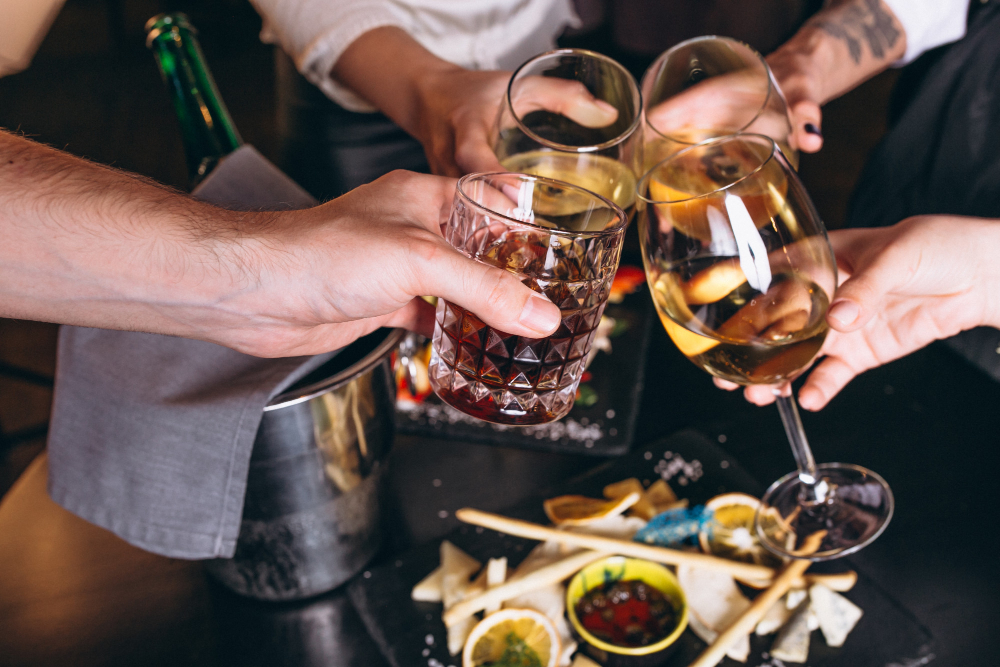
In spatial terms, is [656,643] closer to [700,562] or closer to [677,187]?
[700,562]

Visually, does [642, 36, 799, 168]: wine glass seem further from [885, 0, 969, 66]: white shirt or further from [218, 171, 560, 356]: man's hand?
[885, 0, 969, 66]: white shirt

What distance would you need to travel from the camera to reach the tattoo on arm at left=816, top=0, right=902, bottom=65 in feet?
4.79

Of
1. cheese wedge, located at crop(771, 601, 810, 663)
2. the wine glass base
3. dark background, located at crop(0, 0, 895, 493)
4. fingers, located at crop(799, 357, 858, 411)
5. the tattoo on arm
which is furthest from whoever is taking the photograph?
dark background, located at crop(0, 0, 895, 493)

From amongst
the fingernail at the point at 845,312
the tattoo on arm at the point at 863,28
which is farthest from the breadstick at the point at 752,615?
the tattoo on arm at the point at 863,28

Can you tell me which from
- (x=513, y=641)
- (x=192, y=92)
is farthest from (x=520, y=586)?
(x=192, y=92)

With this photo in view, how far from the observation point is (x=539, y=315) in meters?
0.67

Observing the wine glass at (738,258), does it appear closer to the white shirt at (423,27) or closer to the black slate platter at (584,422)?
the black slate platter at (584,422)

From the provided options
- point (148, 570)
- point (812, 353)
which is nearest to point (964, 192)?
point (812, 353)

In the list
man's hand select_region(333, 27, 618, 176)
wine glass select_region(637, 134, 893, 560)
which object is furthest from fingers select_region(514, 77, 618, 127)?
wine glass select_region(637, 134, 893, 560)

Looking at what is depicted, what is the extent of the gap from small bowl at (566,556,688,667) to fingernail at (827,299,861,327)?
398mm

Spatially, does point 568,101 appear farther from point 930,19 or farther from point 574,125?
point 930,19

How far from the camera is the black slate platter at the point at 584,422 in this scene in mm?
1250

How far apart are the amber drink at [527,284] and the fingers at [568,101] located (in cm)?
21

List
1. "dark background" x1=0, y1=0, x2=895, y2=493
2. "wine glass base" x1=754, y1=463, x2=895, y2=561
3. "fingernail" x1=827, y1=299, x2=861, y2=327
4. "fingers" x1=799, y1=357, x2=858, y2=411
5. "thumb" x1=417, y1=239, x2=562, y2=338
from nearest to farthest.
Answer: "thumb" x1=417, y1=239, x2=562, y2=338 → "fingernail" x1=827, y1=299, x2=861, y2=327 → "wine glass base" x1=754, y1=463, x2=895, y2=561 → "fingers" x1=799, y1=357, x2=858, y2=411 → "dark background" x1=0, y1=0, x2=895, y2=493
